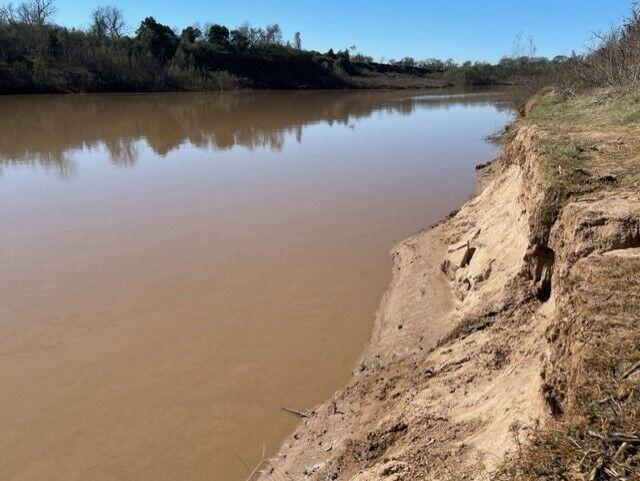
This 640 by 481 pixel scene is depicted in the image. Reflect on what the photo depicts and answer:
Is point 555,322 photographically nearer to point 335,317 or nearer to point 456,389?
point 456,389

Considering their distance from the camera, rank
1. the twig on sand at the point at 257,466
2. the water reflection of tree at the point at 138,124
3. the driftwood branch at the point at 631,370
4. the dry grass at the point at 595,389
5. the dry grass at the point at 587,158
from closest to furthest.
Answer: the dry grass at the point at 595,389
the driftwood branch at the point at 631,370
the twig on sand at the point at 257,466
the dry grass at the point at 587,158
the water reflection of tree at the point at 138,124

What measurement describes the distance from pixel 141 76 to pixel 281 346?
50.0 meters

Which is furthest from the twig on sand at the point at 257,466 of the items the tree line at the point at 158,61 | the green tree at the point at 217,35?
the green tree at the point at 217,35

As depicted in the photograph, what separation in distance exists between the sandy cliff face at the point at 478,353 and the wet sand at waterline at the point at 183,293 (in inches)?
22.0

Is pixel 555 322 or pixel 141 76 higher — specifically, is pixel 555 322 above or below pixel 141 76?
below

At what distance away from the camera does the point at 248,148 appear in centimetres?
1917

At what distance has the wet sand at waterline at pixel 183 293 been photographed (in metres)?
4.68

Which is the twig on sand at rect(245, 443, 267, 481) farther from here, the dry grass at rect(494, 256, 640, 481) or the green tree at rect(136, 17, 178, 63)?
the green tree at rect(136, 17, 178, 63)

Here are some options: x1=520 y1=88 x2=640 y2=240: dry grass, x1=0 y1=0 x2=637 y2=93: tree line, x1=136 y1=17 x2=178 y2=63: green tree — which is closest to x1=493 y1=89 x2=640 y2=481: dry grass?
x1=520 y1=88 x2=640 y2=240: dry grass

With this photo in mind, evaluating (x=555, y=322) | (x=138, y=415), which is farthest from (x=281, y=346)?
(x=555, y=322)

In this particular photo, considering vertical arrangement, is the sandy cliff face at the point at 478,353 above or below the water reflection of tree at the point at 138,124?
below

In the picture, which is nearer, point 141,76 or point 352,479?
point 352,479

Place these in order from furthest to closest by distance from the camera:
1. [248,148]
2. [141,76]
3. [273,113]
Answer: [141,76]
[273,113]
[248,148]

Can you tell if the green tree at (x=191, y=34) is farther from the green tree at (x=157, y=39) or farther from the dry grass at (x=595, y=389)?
the dry grass at (x=595, y=389)
